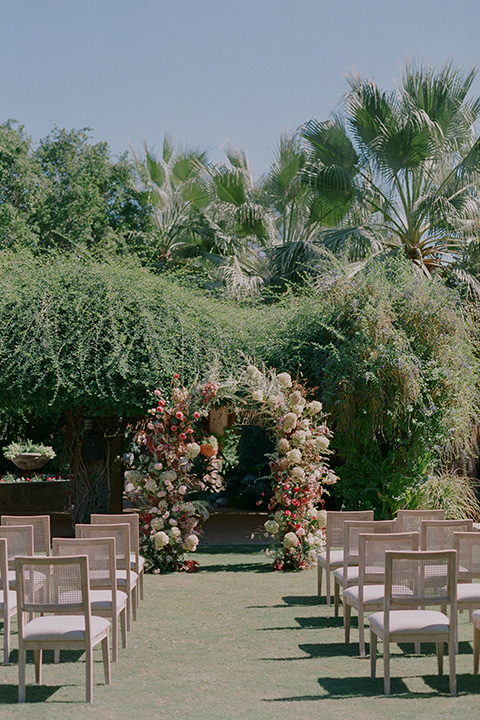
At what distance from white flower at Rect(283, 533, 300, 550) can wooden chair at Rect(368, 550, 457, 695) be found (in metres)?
4.91

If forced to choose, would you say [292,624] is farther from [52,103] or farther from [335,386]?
[52,103]

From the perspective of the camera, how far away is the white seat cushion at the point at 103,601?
596 centimetres

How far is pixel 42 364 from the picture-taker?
38.6 feet

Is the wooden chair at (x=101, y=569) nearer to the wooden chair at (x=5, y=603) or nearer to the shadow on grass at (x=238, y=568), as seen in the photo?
the wooden chair at (x=5, y=603)

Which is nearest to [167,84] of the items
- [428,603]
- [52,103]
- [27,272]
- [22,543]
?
[27,272]

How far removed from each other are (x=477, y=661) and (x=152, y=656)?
8.42 ft

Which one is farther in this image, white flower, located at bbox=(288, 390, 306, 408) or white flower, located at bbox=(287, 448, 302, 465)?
white flower, located at bbox=(288, 390, 306, 408)

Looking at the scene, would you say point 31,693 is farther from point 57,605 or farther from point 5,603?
point 5,603

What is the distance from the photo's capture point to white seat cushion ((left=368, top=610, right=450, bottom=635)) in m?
5.21

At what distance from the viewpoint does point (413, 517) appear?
784 centimetres

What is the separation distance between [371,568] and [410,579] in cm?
94

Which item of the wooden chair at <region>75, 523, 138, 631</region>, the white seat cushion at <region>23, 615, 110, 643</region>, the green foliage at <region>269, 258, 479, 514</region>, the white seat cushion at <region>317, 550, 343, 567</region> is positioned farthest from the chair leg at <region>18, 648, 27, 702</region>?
the green foliage at <region>269, 258, 479, 514</region>

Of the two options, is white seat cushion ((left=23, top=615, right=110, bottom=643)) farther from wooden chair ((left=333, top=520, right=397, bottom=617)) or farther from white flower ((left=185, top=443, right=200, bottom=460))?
white flower ((left=185, top=443, right=200, bottom=460))

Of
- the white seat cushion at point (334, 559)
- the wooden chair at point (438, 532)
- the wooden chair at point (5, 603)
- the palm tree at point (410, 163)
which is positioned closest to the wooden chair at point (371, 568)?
the wooden chair at point (438, 532)
